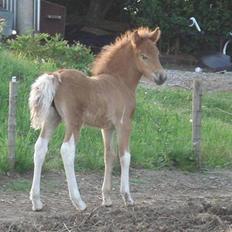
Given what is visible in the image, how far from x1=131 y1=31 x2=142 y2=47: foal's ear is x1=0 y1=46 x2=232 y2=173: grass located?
2211mm

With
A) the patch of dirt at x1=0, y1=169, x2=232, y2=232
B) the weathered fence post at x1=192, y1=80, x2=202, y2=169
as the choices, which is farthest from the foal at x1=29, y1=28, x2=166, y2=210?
the weathered fence post at x1=192, y1=80, x2=202, y2=169

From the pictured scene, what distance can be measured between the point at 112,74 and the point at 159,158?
2.73m

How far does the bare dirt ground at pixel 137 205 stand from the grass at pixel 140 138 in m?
0.25

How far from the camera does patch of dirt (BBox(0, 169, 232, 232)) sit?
6137 millimetres

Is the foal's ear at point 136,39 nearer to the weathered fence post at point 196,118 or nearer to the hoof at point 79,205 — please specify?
the hoof at point 79,205

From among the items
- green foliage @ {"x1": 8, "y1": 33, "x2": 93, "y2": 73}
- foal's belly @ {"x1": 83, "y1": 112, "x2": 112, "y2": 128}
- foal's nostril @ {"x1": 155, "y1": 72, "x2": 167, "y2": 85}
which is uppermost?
foal's nostril @ {"x1": 155, "y1": 72, "x2": 167, "y2": 85}

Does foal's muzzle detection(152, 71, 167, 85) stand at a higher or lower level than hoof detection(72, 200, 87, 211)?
higher

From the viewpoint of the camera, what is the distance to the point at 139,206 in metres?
7.07

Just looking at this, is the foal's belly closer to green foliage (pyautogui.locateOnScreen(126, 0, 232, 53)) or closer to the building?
the building

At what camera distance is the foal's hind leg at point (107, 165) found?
7.19 meters

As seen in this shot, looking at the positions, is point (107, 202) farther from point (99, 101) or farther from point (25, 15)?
point (25, 15)

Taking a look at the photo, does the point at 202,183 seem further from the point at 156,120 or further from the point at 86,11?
the point at 86,11

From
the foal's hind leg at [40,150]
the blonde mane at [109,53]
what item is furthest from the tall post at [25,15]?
the foal's hind leg at [40,150]

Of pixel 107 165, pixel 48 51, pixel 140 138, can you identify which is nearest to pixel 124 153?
pixel 107 165
